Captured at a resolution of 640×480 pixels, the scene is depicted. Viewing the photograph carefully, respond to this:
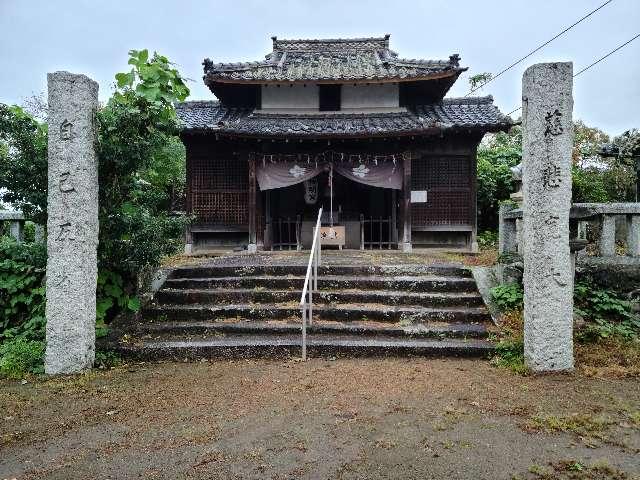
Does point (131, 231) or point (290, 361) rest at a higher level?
point (131, 231)

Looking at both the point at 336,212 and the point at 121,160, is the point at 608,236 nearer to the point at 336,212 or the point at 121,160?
the point at 121,160

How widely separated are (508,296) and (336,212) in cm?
807

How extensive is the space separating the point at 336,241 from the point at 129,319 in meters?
6.03

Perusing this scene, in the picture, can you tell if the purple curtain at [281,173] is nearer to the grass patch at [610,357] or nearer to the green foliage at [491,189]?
the green foliage at [491,189]

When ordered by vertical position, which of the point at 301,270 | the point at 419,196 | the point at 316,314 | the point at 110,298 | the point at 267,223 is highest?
the point at 419,196

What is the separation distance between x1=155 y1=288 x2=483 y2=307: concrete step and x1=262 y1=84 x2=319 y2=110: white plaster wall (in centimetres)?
805

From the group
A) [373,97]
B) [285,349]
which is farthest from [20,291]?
[373,97]

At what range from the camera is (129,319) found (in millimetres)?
6727

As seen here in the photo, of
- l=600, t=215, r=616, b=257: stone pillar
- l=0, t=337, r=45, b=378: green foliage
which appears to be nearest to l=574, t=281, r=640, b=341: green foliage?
l=600, t=215, r=616, b=257: stone pillar

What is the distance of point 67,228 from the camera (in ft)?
17.9

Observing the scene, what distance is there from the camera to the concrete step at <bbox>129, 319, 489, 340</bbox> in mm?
6410

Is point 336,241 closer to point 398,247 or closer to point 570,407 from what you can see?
point 398,247

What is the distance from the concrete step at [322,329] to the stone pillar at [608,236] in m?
2.50

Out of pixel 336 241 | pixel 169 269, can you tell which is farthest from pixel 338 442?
pixel 336 241
